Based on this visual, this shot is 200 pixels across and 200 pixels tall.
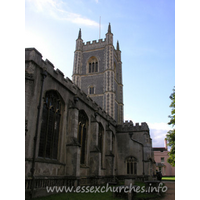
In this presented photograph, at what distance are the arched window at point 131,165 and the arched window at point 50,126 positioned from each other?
14571 mm

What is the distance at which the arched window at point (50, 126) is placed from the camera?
11055 millimetres

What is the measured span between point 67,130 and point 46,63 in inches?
176


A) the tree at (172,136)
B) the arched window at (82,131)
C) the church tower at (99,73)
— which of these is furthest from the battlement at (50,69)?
the church tower at (99,73)

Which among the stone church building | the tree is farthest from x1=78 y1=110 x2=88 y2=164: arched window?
the tree

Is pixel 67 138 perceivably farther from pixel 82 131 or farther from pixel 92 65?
pixel 92 65

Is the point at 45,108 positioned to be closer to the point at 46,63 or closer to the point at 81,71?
the point at 46,63

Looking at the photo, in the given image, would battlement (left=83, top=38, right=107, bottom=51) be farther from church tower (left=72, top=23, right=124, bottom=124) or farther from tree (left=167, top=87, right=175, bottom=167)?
tree (left=167, top=87, right=175, bottom=167)

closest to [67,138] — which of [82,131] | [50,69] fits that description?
[82,131]

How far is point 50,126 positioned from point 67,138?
66.6 inches

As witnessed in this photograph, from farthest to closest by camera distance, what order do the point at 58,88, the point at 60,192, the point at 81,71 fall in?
the point at 81,71 < the point at 58,88 < the point at 60,192

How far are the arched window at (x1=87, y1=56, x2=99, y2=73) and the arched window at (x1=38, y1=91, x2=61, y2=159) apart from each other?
26830 mm

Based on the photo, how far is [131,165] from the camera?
24.5m
